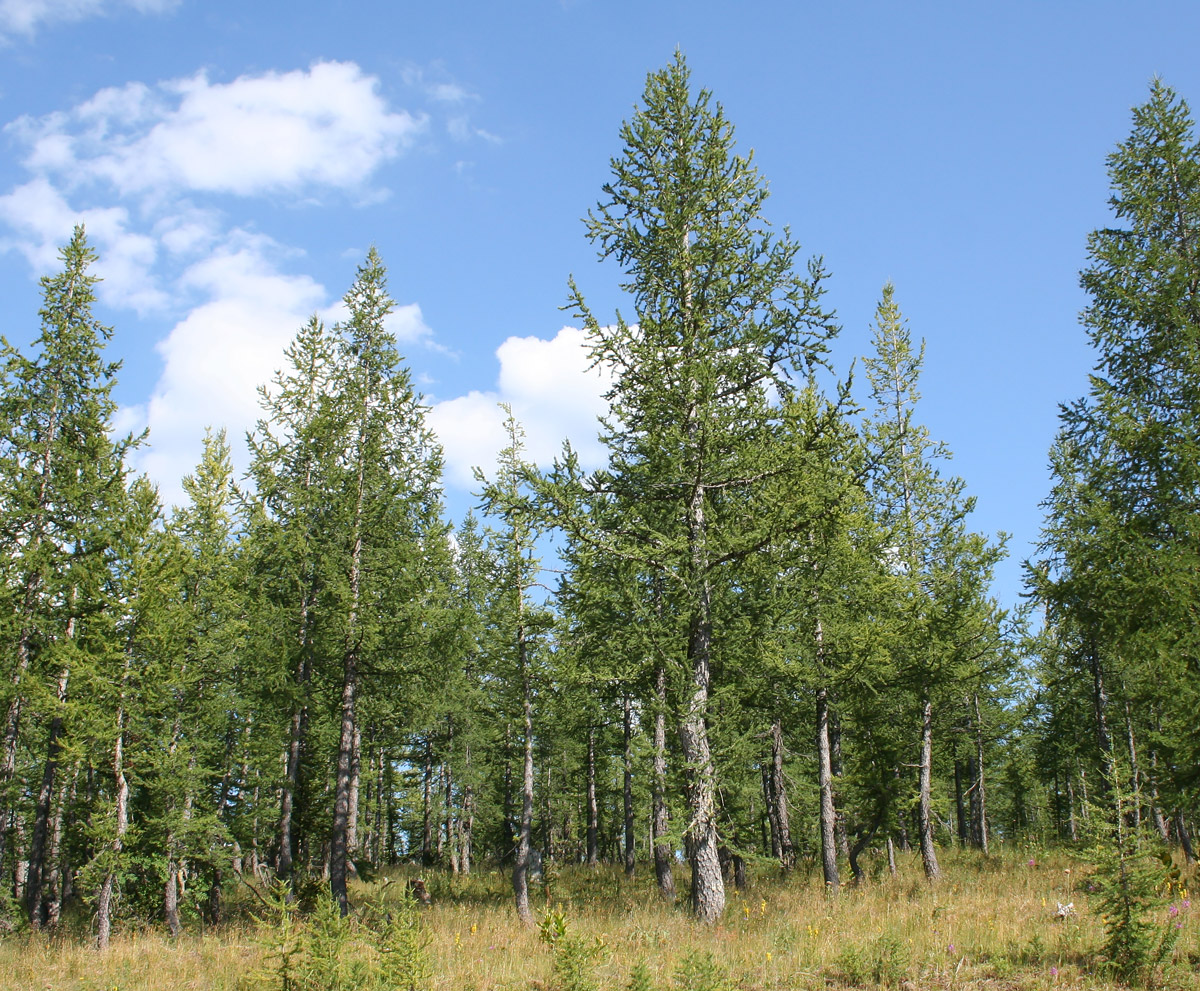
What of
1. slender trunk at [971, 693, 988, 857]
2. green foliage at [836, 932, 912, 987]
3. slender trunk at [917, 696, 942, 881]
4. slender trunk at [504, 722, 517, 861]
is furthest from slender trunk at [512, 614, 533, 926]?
slender trunk at [971, 693, 988, 857]

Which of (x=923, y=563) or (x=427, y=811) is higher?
(x=923, y=563)

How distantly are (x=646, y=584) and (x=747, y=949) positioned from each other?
5.61 m

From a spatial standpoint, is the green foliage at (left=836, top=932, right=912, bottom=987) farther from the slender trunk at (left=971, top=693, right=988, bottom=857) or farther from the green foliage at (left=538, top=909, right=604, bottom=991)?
the slender trunk at (left=971, top=693, right=988, bottom=857)

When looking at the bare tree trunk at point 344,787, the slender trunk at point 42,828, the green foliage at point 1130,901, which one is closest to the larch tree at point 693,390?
the green foliage at point 1130,901

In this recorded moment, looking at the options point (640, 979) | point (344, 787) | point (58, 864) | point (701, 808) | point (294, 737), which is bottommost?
point (58, 864)

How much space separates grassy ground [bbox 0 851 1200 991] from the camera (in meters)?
7.27

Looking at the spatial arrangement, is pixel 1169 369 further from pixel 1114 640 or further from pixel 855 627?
pixel 855 627

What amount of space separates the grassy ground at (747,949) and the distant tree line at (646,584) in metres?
1.12

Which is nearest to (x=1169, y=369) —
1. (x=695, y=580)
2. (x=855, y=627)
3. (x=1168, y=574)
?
(x=1168, y=574)

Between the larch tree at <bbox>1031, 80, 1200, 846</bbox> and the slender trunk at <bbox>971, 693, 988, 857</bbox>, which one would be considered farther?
the slender trunk at <bbox>971, 693, 988, 857</bbox>

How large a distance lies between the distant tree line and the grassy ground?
1121 mm

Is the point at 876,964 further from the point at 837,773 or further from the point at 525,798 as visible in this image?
the point at 837,773

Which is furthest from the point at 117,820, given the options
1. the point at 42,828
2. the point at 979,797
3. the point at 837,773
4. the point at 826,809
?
the point at 979,797

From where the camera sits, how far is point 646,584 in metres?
12.5
